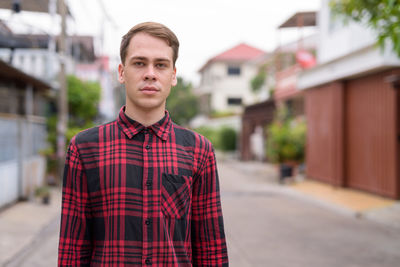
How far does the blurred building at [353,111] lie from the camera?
1077cm

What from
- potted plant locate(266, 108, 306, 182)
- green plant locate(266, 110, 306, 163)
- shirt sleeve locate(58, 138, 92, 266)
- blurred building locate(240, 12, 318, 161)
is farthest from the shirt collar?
blurred building locate(240, 12, 318, 161)

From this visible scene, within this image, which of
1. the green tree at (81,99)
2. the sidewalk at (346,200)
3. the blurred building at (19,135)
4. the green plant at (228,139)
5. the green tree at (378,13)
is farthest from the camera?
the green plant at (228,139)

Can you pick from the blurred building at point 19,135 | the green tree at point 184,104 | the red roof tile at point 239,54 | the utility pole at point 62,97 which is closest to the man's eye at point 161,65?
the blurred building at point 19,135

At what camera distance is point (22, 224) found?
25.8 feet

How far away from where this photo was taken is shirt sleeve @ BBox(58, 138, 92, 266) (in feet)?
6.00

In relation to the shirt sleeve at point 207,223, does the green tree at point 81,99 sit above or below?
above

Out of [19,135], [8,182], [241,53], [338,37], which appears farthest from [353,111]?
[241,53]

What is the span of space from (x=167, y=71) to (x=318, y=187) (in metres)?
12.5

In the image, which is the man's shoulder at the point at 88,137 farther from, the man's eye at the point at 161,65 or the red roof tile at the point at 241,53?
the red roof tile at the point at 241,53

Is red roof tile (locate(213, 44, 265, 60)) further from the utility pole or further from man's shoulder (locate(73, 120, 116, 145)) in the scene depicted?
man's shoulder (locate(73, 120, 116, 145))

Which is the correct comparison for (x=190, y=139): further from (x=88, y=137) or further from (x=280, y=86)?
(x=280, y=86)

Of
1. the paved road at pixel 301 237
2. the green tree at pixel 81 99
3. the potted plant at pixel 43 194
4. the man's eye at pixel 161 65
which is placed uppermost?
the green tree at pixel 81 99

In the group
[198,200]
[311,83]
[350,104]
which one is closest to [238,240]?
[198,200]

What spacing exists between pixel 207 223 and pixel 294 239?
5.38 meters
